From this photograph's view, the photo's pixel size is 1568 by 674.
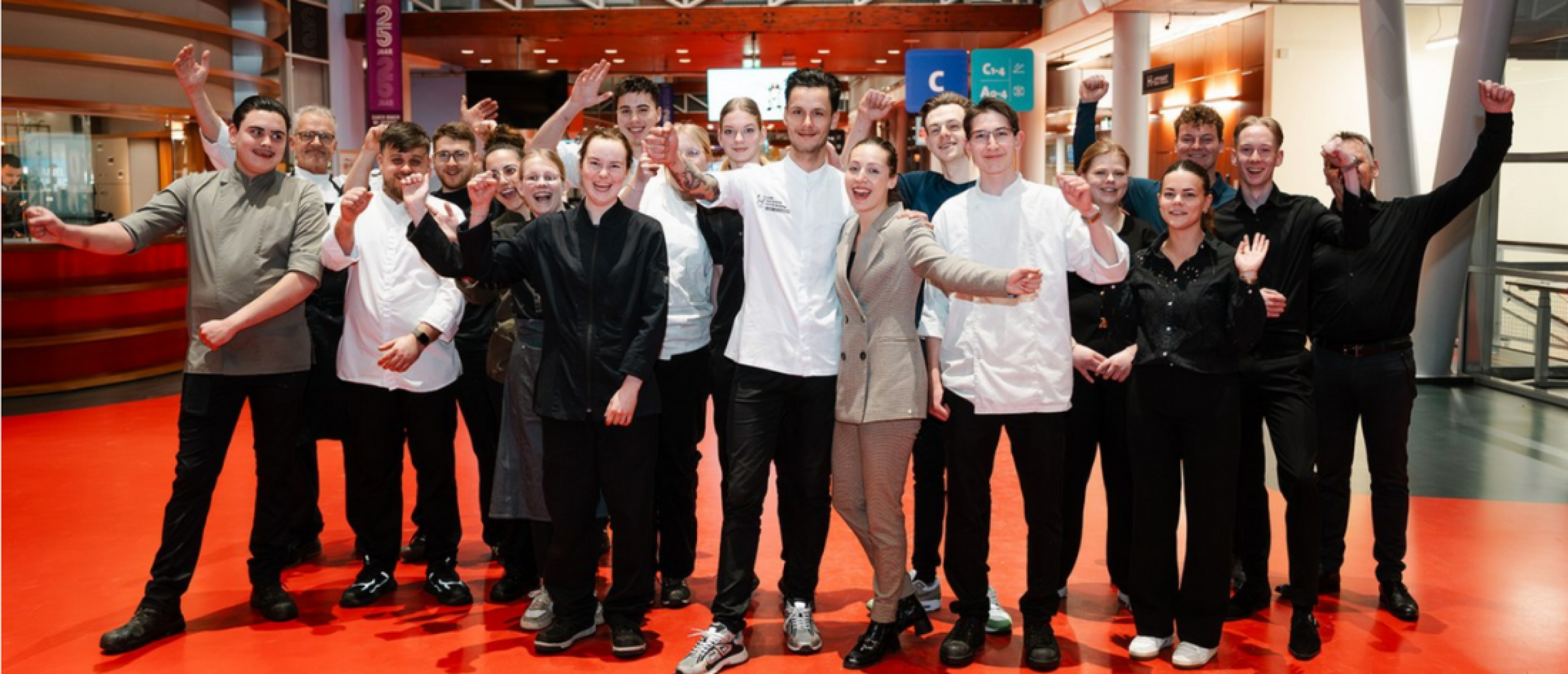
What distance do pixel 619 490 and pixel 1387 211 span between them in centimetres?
282

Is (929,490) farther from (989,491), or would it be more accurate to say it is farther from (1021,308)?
(1021,308)

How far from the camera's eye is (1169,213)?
378cm

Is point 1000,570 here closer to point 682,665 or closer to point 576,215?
point 682,665

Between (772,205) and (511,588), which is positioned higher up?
(772,205)

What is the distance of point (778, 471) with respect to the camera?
399 centimetres

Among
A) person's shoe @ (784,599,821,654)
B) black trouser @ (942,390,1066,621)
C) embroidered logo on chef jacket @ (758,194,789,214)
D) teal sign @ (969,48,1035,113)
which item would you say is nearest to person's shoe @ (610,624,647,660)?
person's shoe @ (784,599,821,654)

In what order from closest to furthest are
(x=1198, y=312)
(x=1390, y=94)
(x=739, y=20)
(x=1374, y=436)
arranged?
1. (x=1198, y=312)
2. (x=1374, y=436)
3. (x=1390, y=94)
4. (x=739, y=20)

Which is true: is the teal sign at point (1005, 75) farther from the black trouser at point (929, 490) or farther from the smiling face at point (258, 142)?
the smiling face at point (258, 142)

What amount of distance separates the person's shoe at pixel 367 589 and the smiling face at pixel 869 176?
2214 millimetres

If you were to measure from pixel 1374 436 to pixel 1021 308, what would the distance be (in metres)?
1.58

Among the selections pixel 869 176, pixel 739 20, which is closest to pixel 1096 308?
pixel 869 176

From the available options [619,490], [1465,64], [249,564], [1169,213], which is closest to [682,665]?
[619,490]

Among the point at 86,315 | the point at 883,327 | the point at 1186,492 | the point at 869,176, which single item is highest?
the point at 869,176

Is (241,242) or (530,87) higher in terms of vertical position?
(530,87)
